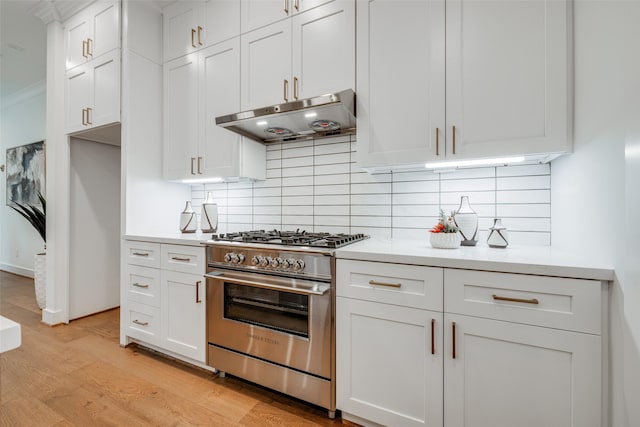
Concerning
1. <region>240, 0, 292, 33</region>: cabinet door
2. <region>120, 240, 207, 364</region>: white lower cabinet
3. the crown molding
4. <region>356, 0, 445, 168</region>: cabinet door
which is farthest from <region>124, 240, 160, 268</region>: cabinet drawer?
the crown molding

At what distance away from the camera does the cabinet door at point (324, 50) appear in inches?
69.0

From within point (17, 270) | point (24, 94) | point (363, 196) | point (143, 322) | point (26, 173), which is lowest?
point (17, 270)

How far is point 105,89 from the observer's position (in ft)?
8.11

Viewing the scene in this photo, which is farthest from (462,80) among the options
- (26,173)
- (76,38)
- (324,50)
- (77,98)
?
(26,173)

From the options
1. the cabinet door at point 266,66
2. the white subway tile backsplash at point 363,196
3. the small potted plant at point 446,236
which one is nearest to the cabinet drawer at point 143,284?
the white subway tile backsplash at point 363,196

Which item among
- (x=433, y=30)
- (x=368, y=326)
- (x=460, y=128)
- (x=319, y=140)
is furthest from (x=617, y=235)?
(x=319, y=140)

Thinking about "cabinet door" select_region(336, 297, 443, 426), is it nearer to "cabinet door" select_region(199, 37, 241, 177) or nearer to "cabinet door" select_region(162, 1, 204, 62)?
"cabinet door" select_region(199, 37, 241, 177)

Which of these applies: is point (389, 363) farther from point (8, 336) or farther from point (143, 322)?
point (143, 322)

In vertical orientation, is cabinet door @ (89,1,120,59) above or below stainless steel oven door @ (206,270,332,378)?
above

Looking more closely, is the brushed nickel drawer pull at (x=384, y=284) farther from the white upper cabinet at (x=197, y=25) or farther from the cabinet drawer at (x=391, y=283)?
the white upper cabinet at (x=197, y=25)

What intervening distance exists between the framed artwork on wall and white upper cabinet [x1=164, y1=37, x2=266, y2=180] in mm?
3021

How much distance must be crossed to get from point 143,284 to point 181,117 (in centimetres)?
143

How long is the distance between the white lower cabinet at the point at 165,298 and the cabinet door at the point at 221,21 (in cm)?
166

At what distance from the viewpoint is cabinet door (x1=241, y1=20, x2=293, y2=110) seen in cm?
195
